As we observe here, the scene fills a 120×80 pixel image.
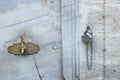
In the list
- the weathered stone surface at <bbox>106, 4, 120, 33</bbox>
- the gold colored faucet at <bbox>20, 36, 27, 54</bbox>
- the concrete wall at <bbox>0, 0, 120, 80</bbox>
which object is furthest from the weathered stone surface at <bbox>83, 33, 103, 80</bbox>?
the gold colored faucet at <bbox>20, 36, 27, 54</bbox>

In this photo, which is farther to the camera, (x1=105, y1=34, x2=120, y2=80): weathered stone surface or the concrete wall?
(x1=105, y1=34, x2=120, y2=80): weathered stone surface

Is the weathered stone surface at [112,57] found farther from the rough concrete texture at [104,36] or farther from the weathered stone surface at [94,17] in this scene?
the weathered stone surface at [94,17]

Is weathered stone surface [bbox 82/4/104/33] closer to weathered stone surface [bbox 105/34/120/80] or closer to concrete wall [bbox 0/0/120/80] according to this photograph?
concrete wall [bbox 0/0/120/80]

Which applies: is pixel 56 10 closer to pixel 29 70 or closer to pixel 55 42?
pixel 55 42

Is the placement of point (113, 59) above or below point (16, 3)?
below

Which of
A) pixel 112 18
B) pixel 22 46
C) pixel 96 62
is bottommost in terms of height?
pixel 96 62

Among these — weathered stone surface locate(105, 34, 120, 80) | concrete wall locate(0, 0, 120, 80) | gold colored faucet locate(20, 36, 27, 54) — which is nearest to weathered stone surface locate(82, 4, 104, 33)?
concrete wall locate(0, 0, 120, 80)

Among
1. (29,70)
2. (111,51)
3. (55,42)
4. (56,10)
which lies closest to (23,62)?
(29,70)

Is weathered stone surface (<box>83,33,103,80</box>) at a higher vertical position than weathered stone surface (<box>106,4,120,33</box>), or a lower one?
lower

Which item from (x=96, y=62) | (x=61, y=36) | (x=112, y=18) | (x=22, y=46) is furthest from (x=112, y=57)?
(x=22, y=46)

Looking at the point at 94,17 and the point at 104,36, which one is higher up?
the point at 94,17

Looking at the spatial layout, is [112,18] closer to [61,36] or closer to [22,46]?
[61,36]
